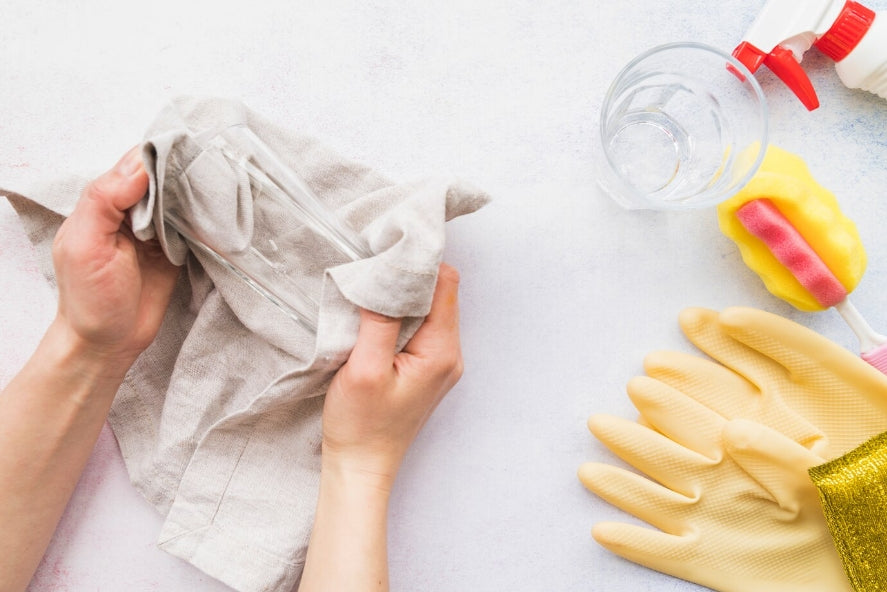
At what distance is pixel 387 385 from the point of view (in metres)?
0.62

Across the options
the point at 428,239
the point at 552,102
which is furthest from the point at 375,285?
the point at 552,102

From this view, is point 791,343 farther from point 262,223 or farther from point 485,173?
point 262,223

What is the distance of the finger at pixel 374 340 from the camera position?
23.7 inches

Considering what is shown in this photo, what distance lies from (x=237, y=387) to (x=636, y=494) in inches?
18.2

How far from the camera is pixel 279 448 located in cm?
71

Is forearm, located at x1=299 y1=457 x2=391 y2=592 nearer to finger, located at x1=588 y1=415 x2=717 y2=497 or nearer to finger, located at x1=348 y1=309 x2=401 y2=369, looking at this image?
finger, located at x1=348 y1=309 x2=401 y2=369

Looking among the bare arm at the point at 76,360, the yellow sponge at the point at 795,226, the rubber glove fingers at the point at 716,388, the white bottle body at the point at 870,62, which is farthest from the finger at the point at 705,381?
the bare arm at the point at 76,360

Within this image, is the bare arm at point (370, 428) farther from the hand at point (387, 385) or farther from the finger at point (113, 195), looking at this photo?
the finger at point (113, 195)

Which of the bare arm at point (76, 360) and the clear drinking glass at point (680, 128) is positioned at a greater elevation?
the clear drinking glass at point (680, 128)

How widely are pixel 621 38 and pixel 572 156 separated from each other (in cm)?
15

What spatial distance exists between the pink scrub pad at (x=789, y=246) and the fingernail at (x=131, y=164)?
61 centimetres

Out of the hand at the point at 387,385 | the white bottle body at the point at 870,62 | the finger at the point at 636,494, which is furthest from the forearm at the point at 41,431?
the white bottle body at the point at 870,62

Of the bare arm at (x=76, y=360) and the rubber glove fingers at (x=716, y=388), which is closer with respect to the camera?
the bare arm at (x=76, y=360)

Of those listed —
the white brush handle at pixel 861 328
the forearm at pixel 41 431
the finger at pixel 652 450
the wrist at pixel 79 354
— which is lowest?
the forearm at pixel 41 431
